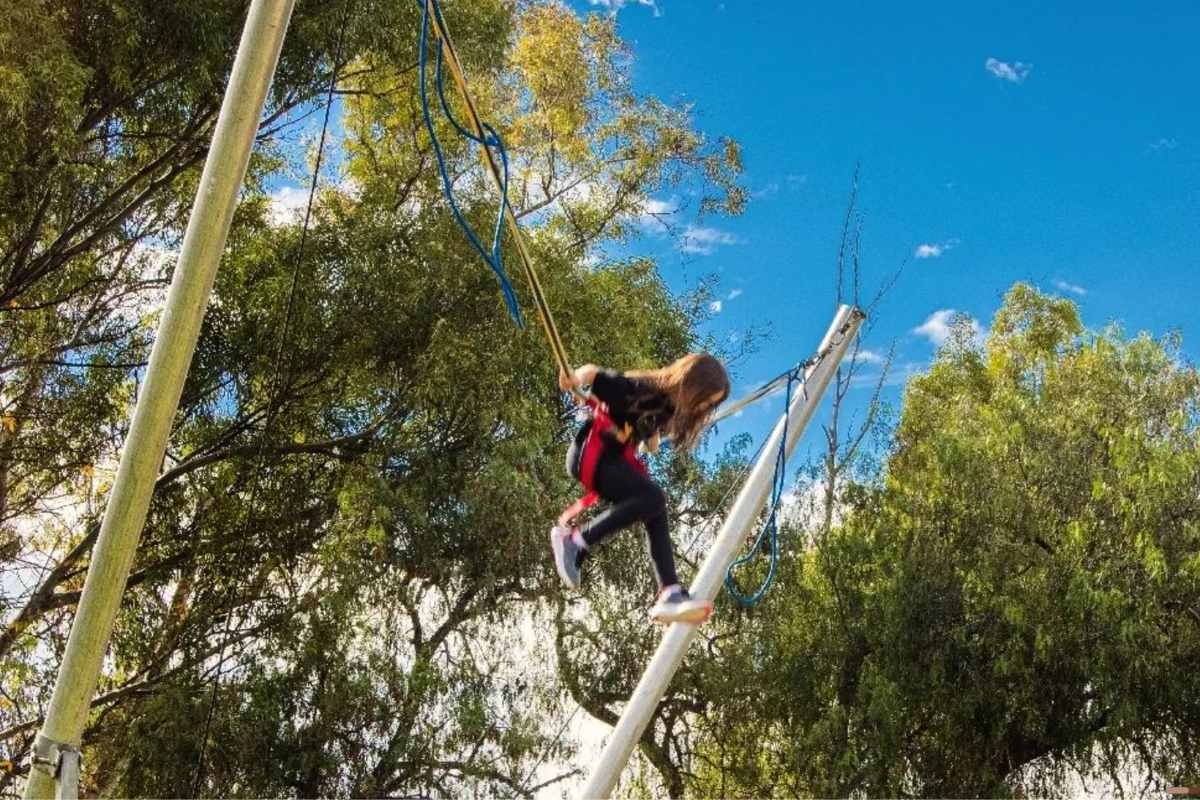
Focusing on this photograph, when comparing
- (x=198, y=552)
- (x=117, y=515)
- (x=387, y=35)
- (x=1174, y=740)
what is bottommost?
(x=117, y=515)

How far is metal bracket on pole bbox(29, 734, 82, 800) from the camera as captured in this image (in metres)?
2.98

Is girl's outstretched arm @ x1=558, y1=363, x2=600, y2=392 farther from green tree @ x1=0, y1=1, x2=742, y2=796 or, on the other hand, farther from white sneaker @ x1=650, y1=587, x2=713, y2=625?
green tree @ x1=0, y1=1, x2=742, y2=796

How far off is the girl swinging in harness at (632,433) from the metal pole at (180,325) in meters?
0.95

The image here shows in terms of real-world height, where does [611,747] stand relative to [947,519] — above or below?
below

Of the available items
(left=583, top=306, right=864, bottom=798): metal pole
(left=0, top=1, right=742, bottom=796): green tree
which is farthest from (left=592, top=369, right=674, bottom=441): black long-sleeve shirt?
(left=0, top=1, right=742, bottom=796): green tree

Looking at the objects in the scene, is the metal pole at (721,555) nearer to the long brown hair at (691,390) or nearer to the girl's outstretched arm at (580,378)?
the long brown hair at (691,390)

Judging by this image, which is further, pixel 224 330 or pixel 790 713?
pixel 790 713

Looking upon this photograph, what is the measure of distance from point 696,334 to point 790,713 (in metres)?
3.70

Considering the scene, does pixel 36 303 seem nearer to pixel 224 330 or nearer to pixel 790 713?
pixel 224 330

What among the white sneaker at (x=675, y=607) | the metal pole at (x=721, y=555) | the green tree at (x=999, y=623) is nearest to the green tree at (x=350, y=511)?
the green tree at (x=999, y=623)

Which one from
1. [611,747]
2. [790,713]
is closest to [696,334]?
[790,713]

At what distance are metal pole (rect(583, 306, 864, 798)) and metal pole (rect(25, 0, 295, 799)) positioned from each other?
166cm

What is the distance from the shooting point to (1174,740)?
9.45m

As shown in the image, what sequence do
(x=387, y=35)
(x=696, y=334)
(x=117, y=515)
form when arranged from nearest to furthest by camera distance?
(x=117, y=515)
(x=387, y=35)
(x=696, y=334)
